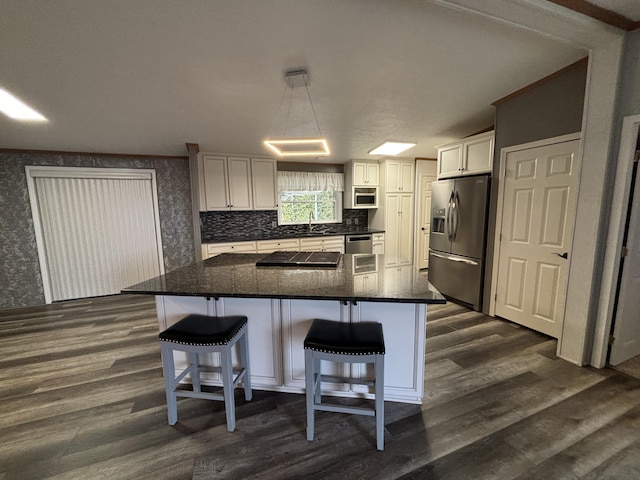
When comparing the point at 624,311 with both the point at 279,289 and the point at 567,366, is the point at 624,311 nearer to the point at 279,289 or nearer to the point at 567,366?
the point at 567,366

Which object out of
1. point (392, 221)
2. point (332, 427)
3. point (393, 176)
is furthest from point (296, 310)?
point (393, 176)

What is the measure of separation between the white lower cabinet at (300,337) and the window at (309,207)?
3.24 metres

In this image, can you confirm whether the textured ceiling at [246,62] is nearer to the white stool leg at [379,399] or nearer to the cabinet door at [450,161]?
the cabinet door at [450,161]

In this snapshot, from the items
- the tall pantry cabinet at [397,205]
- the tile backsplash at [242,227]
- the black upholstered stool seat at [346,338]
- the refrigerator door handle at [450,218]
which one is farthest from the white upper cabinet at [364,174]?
the black upholstered stool seat at [346,338]

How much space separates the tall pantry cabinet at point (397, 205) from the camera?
507 centimetres

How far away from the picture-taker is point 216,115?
286 centimetres

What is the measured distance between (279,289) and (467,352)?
1.95m

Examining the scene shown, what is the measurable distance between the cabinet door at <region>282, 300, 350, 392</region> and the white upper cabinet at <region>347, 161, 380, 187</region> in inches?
146

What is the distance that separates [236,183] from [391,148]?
2.70 meters

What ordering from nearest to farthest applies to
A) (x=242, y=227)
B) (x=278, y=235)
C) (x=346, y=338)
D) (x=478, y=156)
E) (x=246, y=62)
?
(x=346, y=338), (x=246, y=62), (x=478, y=156), (x=242, y=227), (x=278, y=235)

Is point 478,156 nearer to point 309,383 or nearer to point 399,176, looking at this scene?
point 399,176

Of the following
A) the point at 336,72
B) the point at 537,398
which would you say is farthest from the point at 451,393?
the point at 336,72

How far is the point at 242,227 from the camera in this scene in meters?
4.73

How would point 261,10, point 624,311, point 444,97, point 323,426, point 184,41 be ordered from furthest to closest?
point 444,97 → point 624,311 → point 184,41 → point 323,426 → point 261,10
